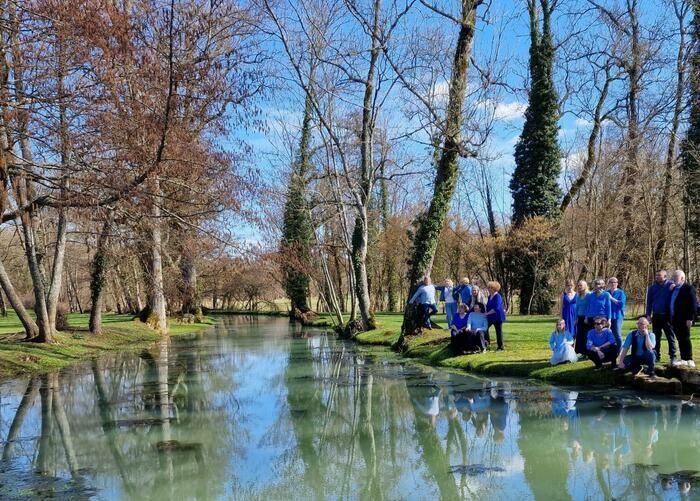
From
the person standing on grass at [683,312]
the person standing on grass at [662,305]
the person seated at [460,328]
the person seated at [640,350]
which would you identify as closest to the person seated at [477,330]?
the person seated at [460,328]

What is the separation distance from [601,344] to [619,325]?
80cm

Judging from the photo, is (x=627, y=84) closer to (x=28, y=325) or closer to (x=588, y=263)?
(x=588, y=263)

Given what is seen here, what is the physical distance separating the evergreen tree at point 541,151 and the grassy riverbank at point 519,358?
436 inches

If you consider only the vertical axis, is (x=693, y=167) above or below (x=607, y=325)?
above

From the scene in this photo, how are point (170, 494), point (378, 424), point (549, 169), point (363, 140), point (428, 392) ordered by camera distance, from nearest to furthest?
point (170, 494)
point (378, 424)
point (428, 392)
point (363, 140)
point (549, 169)

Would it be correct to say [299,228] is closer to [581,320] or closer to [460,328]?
[460,328]

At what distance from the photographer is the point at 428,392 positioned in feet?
39.1

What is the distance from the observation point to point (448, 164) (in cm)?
1894

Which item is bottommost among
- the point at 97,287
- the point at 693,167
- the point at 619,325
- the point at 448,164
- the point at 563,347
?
the point at 563,347

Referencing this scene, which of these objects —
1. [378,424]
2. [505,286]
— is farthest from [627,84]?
[378,424]

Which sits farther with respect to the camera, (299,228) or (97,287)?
(299,228)

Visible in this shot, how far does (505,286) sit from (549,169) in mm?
7352

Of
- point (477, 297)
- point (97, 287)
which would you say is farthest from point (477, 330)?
point (97, 287)

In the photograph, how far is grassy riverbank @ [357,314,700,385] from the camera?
12.0m
